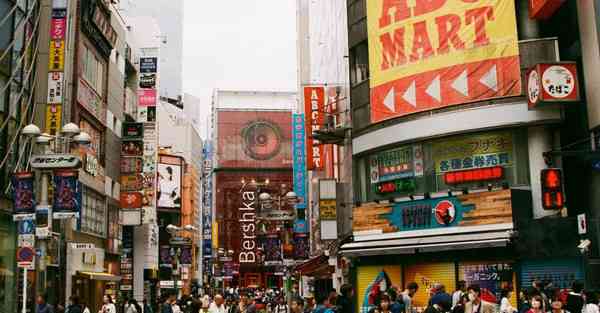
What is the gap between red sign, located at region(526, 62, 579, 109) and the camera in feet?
78.6

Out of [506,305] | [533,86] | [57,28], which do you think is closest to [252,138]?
[57,28]

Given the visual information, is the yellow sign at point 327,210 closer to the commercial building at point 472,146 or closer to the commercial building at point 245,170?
the commercial building at point 472,146

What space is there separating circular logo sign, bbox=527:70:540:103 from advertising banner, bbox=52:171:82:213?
1493cm

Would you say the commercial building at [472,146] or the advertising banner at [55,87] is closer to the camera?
the commercial building at [472,146]

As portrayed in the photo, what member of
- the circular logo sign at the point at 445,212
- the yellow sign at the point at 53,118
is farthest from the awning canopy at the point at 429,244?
the yellow sign at the point at 53,118

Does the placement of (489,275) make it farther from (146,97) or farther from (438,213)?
(146,97)

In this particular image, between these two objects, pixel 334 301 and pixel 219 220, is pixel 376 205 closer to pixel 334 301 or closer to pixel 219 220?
pixel 334 301

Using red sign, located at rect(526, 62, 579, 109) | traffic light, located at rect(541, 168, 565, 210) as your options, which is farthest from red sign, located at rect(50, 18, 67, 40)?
traffic light, located at rect(541, 168, 565, 210)

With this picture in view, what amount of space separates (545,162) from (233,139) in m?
125

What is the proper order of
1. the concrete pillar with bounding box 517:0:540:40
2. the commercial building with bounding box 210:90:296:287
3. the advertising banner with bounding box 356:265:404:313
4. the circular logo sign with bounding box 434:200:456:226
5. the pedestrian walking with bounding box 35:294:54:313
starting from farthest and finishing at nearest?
1. the commercial building with bounding box 210:90:296:287
2. the advertising banner with bounding box 356:265:404:313
3. the circular logo sign with bounding box 434:200:456:226
4. the concrete pillar with bounding box 517:0:540:40
5. the pedestrian walking with bounding box 35:294:54:313

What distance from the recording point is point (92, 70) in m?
40.3

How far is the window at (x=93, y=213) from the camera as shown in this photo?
1529 inches

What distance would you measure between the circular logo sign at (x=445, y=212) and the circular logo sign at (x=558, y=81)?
17.7ft

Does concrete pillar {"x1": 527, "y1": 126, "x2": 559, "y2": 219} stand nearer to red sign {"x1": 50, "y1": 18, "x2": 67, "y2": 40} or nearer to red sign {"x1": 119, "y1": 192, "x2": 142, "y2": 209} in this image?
red sign {"x1": 50, "y1": 18, "x2": 67, "y2": 40}
